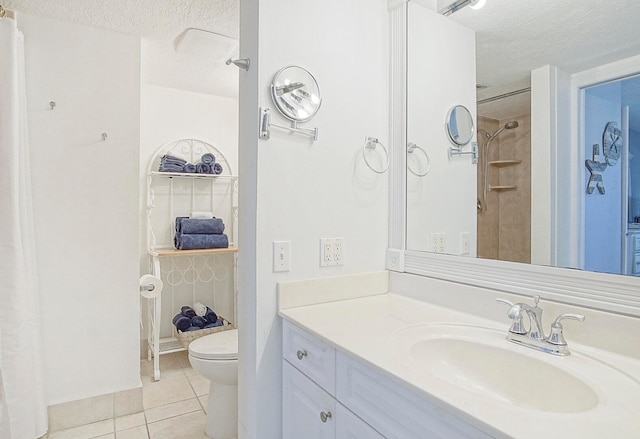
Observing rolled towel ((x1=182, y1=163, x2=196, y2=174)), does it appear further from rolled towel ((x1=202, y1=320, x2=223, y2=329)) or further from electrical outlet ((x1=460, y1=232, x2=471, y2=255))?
electrical outlet ((x1=460, y1=232, x2=471, y2=255))

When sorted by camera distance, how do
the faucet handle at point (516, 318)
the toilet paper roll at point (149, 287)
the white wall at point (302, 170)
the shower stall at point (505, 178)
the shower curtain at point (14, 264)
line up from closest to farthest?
the faucet handle at point (516, 318) → the shower stall at point (505, 178) → the white wall at point (302, 170) → the shower curtain at point (14, 264) → the toilet paper roll at point (149, 287)

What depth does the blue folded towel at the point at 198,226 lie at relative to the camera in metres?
2.80

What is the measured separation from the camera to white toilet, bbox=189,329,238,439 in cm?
184

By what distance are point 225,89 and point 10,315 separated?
7.26ft

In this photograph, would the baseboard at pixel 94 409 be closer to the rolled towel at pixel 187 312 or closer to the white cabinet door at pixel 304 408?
the rolled towel at pixel 187 312

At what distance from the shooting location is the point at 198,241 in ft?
9.17

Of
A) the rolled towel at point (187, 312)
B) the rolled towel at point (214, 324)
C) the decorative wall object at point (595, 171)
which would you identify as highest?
the decorative wall object at point (595, 171)

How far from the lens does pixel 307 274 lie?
4.62 feet

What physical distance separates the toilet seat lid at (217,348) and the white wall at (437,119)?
109cm

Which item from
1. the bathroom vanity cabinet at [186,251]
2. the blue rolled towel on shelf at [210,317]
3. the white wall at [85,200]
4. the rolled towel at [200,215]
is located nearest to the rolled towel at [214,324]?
the blue rolled towel on shelf at [210,317]

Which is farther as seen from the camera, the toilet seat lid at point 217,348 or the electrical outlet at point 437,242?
the toilet seat lid at point 217,348

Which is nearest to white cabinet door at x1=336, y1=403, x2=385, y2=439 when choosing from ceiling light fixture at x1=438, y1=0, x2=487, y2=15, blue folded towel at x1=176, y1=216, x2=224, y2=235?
ceiling light fixture at x1=438, y1=0, x2=487, y2=15

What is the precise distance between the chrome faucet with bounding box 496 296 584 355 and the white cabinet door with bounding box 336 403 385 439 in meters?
0.48

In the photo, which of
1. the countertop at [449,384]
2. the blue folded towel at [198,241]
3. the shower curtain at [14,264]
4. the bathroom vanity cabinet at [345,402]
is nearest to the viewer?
the countertop at [449,384]
